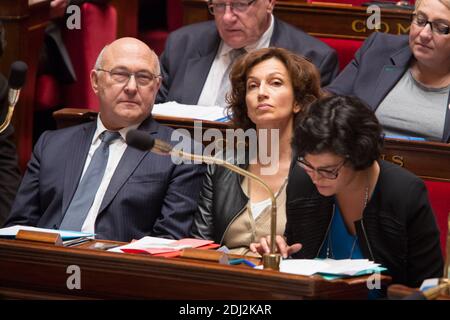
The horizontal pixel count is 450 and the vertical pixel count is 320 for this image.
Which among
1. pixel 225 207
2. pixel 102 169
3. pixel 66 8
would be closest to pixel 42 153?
pixel 102 169

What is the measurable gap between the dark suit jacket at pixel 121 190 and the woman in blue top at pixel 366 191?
1.28ft

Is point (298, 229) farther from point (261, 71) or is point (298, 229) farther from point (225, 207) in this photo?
point (261, 71)

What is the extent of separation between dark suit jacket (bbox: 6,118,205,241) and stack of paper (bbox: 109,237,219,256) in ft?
1.09

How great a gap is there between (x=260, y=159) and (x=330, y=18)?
131 cm

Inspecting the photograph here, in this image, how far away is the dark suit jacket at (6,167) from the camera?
9.93 feet

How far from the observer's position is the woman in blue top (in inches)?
88.1

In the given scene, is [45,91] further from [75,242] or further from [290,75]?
[75,242]

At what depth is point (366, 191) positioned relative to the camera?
2.33m

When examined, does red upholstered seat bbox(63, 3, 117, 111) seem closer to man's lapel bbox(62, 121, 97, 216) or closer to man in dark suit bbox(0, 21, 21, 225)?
man in dark suit bbox(0, 21, 21, 225)

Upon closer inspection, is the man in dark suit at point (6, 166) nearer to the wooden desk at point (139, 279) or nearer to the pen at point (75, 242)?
the pen at point (75, 242)

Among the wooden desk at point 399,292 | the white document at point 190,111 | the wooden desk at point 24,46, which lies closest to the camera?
the wooden desk at point 399,292

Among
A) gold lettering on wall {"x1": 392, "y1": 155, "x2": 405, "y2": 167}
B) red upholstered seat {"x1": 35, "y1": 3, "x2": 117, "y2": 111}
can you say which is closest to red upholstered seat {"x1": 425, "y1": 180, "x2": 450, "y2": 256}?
gold lettering on wall {"x1": 392, "y1": 155, "x2": 405, "y2": 167}

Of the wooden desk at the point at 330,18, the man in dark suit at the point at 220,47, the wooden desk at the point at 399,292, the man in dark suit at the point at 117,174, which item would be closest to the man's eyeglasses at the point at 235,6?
the man in dark suit at the point at 220,47
